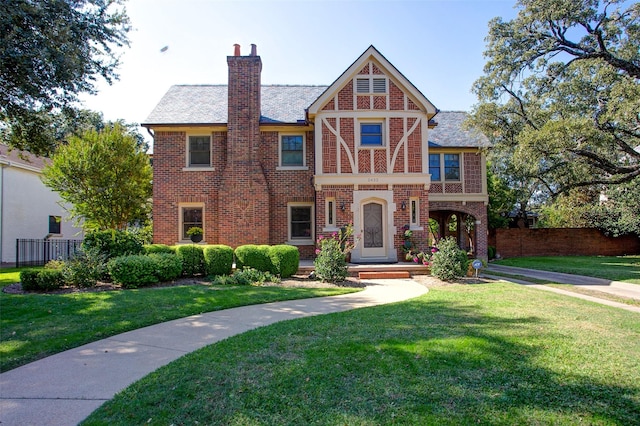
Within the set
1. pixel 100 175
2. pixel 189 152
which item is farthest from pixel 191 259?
pixel 100 175

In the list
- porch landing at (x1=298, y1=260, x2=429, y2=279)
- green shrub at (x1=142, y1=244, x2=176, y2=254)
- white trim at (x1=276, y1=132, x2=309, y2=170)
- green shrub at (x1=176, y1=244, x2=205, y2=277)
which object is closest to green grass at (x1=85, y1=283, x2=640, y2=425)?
porch landing at (x1=298, y1=260, x2=429, y2=279)

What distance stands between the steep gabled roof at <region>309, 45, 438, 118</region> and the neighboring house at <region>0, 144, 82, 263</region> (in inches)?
510

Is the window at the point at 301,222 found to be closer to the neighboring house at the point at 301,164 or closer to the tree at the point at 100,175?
the neighboring house at the point at 301,164

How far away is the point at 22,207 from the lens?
1947 cm

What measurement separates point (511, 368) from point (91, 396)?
441 cm

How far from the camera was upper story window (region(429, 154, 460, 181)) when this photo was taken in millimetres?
18062

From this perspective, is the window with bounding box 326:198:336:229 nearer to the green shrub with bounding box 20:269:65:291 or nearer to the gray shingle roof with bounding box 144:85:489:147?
the gray shingle roof with bounding box 144:85:489:147

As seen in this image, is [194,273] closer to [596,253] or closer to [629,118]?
[629,118]

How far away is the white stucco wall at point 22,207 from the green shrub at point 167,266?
38.4 ft

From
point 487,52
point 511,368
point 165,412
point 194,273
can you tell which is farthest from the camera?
point 487,52

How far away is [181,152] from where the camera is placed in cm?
1554

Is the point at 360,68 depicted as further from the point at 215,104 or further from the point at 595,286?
the point at 595,286

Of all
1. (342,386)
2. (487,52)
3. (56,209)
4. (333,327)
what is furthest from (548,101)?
(56,209)

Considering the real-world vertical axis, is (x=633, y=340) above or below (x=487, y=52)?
below
